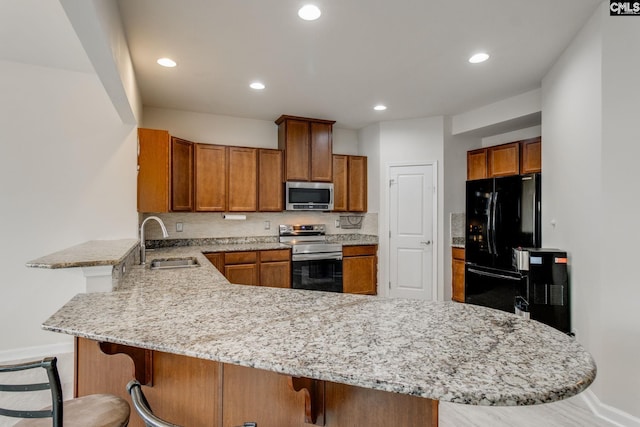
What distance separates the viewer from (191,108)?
4293 mm

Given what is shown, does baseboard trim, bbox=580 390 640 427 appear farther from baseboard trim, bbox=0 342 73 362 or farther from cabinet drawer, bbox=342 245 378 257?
baseboard trim, bbox=0 342 73 362

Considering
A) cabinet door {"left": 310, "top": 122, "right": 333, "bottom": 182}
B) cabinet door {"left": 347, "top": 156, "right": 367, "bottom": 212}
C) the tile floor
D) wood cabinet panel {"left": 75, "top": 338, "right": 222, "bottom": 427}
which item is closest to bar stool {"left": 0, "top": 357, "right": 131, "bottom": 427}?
wood cabinet panel {"left": 75, "top": 338, "right": 222, "bottom": 427}

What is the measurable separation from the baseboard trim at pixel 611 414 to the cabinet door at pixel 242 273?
3.26 metres

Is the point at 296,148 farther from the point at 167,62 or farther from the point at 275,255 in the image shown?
the point at 167,62

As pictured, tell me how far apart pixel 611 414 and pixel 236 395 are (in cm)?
237

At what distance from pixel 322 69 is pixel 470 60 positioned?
4.38 feet

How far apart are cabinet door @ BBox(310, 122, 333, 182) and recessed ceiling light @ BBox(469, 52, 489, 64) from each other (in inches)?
88.5

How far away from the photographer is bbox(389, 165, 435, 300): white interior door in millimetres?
4652

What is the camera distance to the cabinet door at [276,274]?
13.8ft

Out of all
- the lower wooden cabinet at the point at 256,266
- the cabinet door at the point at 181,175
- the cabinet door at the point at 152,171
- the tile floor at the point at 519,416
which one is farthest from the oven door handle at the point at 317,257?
the tile floor at the point at 519,416

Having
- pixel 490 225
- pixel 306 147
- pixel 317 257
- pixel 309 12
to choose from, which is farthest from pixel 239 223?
pixel 490 225

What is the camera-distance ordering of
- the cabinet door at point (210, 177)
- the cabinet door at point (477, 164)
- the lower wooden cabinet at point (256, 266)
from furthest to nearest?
the cabinet door at point (477, 164), the cabinet door at point (210, 177), the lower wooden cabinet at point (256, 266)

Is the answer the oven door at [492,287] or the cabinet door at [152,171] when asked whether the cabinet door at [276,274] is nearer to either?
the cabinet door at [152,171]

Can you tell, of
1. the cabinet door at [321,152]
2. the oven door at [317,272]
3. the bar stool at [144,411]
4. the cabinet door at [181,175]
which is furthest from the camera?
the cabinet door at [321,152]
